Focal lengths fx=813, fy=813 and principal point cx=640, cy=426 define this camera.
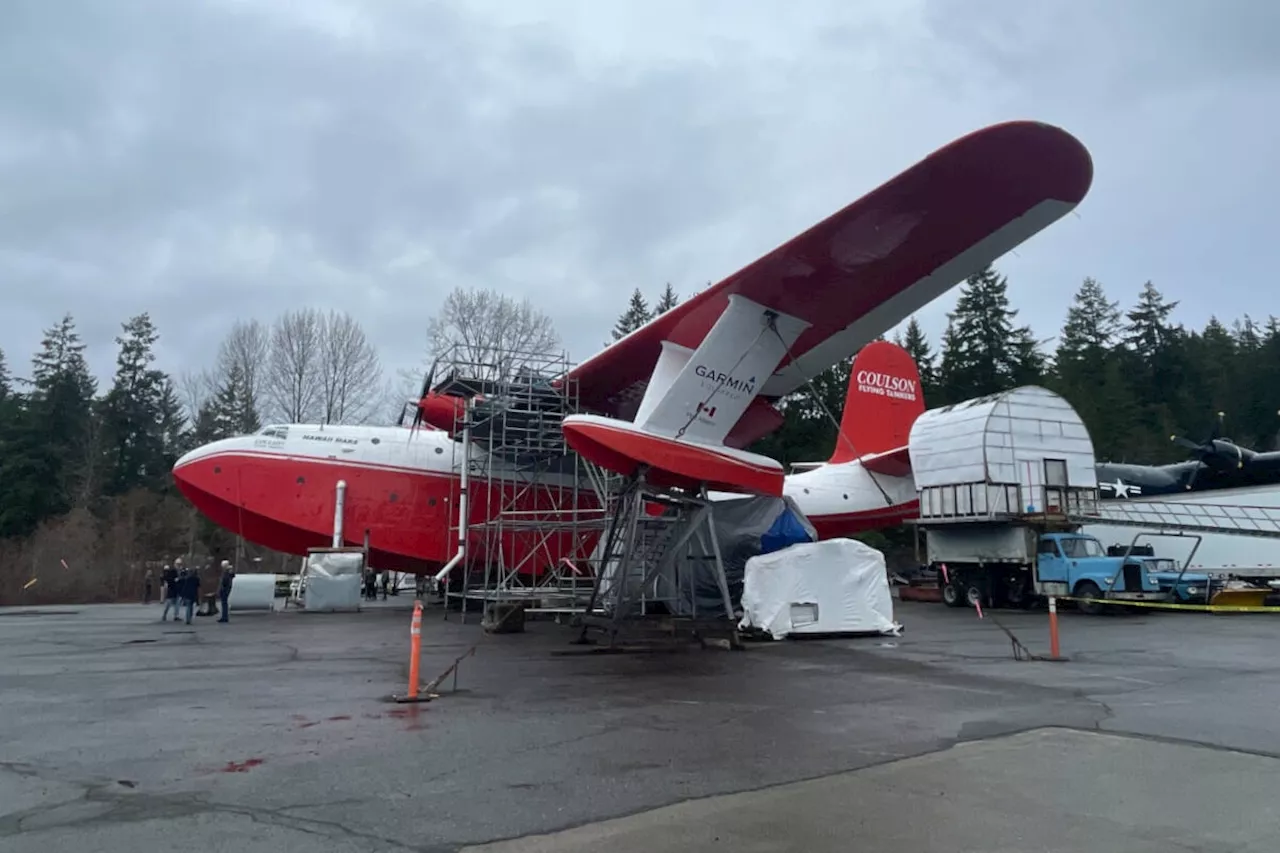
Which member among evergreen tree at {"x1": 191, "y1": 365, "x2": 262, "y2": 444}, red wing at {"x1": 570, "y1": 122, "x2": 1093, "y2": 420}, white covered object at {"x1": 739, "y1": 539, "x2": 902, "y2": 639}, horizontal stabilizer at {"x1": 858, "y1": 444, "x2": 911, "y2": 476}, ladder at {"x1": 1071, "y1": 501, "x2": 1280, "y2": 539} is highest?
evergreen tree at {"x1": 191, "y1": 365, "x2": 262, "y2": 444}

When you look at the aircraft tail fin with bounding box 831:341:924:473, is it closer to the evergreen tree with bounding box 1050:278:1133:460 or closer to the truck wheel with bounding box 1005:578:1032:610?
the truck wheel with bounding box 1005:578:1032:610

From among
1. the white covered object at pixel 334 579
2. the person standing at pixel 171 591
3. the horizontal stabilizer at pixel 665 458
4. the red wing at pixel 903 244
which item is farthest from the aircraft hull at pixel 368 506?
the red wing at pixel 903 244

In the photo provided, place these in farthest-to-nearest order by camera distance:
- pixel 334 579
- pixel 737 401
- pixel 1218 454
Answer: pixel 1218 454
pixel 334 579
pixel 737 401

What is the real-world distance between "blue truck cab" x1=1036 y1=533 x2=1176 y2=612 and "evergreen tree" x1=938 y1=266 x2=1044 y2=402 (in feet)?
105

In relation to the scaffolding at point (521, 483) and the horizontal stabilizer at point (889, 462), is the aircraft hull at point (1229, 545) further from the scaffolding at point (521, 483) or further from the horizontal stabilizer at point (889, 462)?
the scaffolding at point (521, 483)

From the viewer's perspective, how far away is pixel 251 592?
21.3 m

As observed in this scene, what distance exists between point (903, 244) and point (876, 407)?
13.7 m

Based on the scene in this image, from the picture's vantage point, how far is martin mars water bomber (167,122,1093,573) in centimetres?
1089

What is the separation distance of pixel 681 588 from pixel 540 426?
4778mm

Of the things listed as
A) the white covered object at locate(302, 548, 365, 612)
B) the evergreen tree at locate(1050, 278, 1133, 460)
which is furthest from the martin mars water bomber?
the evergreen tree at locate(1050, 278, 1133, 460)

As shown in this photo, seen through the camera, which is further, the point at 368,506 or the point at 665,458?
the point at 368,506

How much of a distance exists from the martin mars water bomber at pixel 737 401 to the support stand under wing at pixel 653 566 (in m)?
0.64

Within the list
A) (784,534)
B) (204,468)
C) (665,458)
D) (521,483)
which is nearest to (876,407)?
(784,534)

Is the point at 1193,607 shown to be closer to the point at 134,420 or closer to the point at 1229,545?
the point at 1229,545
